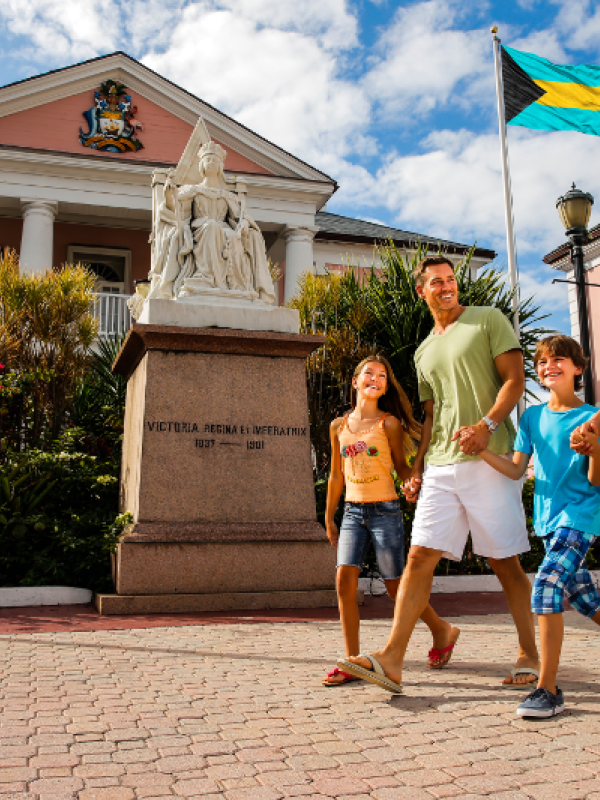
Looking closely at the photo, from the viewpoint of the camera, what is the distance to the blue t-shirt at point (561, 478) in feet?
9.73

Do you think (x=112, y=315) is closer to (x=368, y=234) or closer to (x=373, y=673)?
(x=368, y=234)

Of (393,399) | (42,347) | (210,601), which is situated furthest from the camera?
(42,347)

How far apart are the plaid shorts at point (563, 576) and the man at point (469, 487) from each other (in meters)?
0.30

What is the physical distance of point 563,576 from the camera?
293 centimetres

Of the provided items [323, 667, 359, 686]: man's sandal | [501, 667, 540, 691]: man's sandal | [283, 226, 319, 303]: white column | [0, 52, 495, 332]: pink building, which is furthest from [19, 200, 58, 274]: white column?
[501, 667, 540, 691]: man's sandal

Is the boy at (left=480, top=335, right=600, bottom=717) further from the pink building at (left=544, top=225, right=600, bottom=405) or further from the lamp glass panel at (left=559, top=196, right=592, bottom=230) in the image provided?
A: the pink building at (left=544, top=225, right=600, bottom=405)

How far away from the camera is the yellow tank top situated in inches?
148

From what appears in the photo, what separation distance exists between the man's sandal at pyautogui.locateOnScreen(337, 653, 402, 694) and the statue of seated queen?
4.17m

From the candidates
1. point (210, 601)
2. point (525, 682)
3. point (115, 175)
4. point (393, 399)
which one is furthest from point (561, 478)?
point (115, 175)

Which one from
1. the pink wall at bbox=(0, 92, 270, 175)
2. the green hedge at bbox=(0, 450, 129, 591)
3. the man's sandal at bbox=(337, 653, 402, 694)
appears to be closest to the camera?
the man's sandal at bbox=(337, 653, 402, 694)

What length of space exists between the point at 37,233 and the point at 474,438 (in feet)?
62.8

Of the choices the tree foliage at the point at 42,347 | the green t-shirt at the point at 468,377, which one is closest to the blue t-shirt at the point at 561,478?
the green t-shirt at the point at 468,377

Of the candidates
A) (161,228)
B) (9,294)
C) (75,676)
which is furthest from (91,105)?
(75,676)

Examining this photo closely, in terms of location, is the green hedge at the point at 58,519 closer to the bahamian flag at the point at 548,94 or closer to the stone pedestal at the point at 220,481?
the stone pedestal at the point at 220,481
